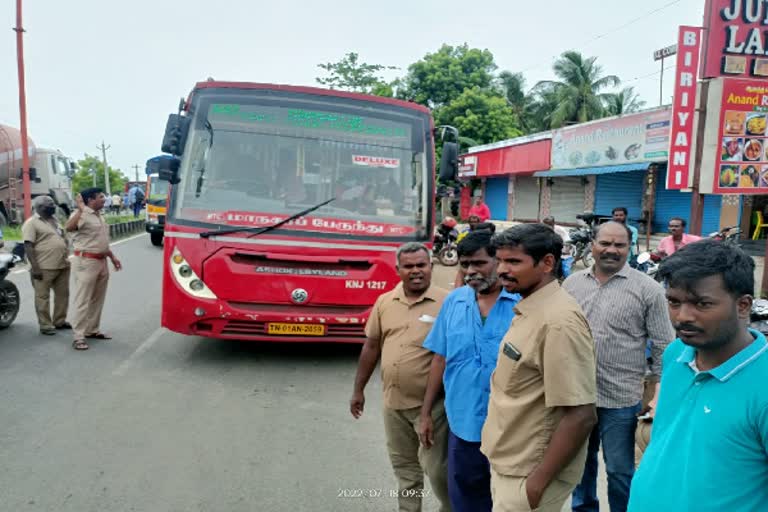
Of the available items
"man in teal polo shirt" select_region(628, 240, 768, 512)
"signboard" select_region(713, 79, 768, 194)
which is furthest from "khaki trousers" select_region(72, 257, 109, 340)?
"signboard" select_region(713, 79, 768, 194)

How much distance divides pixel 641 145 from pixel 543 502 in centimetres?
1519

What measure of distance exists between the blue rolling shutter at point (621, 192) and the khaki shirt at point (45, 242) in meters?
14.2

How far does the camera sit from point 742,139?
8.40m

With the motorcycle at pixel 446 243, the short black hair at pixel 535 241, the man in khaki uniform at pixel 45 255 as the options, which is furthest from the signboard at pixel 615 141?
the short black hair at pixel 535 241

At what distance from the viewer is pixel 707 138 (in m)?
8.48

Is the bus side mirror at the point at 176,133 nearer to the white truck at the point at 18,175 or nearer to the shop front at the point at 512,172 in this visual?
the white truck at the point at 18,175

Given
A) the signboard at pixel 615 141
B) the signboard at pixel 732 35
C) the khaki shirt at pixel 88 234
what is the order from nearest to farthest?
the khaki shirt at pixel 88 234, the signboard at pixel 732 35, the signboard at pixel 615 141

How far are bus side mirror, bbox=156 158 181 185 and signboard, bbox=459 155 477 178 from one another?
21.1 meters

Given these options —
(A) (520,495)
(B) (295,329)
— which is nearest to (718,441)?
(A) (520,495)

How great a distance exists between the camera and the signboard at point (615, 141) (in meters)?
14.5

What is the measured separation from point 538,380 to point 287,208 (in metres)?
3.85

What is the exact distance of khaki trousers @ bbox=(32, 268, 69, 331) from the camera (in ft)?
20.9

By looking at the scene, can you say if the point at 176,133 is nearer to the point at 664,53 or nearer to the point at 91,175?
the point at 664,53

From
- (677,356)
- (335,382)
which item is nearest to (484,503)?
(677,356)
